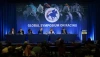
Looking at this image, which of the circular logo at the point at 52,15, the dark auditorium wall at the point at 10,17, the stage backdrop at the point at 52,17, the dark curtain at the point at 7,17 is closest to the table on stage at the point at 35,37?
the dark curtain at the point at 7,17

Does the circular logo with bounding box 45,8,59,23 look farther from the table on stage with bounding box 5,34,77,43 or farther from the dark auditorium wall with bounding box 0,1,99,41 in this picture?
the dark auditorium wall with bounding box 0,1,99,41

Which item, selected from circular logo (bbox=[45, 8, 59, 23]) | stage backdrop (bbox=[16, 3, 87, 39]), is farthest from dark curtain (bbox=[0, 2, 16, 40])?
circular logo (bbox=[45, 8, 59, 23])

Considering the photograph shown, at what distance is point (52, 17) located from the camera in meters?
18.6

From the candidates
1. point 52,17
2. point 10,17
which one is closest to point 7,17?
point 10,17

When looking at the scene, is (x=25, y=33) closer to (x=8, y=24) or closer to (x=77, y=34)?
(x=8, y=24)

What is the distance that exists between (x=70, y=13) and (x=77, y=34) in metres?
1.79

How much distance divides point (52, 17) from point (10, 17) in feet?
11.2

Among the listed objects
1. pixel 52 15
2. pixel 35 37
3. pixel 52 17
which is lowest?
pixel 35 37

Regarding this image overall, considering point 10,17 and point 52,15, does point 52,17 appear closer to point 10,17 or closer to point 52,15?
point 52,15

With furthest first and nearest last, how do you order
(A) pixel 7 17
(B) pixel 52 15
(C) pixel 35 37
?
(B) pixel 52 15 < (A) pixel 7 17 < (C) pixel 35 37

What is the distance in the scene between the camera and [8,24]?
18438mm

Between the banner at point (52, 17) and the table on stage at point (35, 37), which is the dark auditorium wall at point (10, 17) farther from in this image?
the table on stage at point (35, 37)

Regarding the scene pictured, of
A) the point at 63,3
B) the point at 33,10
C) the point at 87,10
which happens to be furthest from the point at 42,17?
the point at 87,10

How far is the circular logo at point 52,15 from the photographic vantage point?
18578 mm
